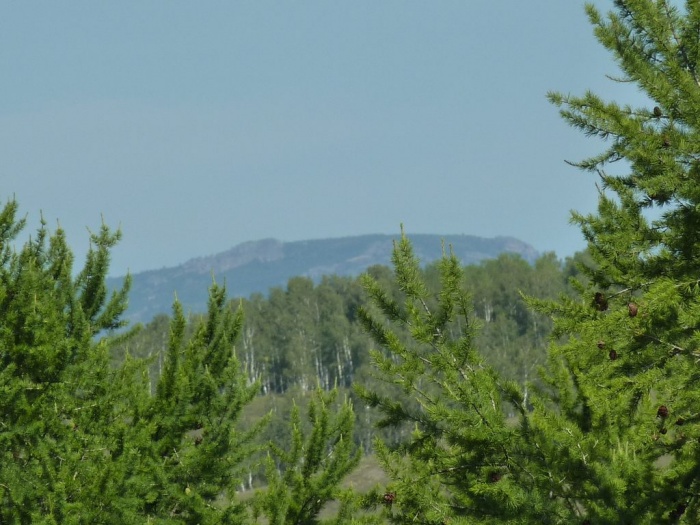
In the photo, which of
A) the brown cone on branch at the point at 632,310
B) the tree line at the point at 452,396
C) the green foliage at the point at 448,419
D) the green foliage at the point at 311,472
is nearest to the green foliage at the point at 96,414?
the tree line at the point at 452,396

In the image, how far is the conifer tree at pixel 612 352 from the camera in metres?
8.37

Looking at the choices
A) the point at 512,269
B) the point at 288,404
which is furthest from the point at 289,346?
the point at 512,269

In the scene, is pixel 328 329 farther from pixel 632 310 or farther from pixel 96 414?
pixel 632 310

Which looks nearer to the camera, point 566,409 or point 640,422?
point 640,422

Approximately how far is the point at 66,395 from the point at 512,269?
15534cm

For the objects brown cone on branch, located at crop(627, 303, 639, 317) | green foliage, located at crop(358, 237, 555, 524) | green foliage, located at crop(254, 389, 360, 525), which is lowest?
green foliage, located at crop(254, 389, 360, 525)

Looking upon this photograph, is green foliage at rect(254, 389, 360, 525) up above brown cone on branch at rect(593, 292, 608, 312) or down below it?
below

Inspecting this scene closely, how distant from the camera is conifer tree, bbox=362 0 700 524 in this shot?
→ 8367 millimetres

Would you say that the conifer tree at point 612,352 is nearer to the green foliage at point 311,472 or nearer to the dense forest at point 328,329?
the green foliage at point 311,472

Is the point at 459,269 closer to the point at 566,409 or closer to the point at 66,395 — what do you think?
the point at 566,409

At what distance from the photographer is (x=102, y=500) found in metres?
13.9

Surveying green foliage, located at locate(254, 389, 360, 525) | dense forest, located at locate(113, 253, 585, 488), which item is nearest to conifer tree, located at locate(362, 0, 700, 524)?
green foliage, located at locate(254, 389, 360, 525)

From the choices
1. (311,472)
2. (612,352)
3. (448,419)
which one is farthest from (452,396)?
(311,472)

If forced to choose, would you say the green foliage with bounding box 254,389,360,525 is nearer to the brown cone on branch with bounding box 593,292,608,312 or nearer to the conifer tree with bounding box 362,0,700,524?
the conifer tree with bounding box 362,0,700,524
